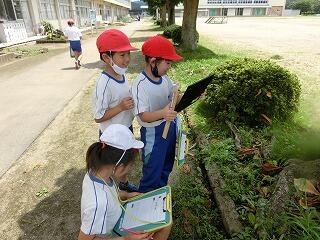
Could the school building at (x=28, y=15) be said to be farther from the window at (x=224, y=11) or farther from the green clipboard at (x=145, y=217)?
the window at (x=224, y=11)

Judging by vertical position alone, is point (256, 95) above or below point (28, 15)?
below

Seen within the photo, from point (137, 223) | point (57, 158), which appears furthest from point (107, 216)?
point (57, 158)

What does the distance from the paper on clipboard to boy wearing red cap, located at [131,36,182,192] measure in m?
0.61

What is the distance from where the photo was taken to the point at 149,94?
2.71 metres

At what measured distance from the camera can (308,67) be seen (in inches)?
376

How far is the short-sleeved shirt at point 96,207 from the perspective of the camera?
1.88 meters

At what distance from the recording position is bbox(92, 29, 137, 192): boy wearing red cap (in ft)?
8.68

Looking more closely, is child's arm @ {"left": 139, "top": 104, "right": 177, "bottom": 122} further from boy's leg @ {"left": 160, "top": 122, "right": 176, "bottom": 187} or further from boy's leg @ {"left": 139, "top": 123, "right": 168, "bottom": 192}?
boy's leg @ {"left": 160, "top": 122, "right": 176, "bottom": 187}

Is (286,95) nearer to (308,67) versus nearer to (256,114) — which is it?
(256,114)

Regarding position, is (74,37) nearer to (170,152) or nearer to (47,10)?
(170,152)

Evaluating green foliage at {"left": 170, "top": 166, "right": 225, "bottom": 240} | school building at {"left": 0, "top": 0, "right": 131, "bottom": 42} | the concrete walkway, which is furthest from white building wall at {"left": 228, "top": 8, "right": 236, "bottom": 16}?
green foliage at {"left": 170, "top": 166, "right": 225, "bottom": 240}

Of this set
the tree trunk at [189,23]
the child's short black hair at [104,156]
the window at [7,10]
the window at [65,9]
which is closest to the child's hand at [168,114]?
the child's short black hair at [104,156]

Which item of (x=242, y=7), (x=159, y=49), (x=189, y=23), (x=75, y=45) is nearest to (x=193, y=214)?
(x=159, y=49)

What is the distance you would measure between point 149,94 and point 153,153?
0.60m
